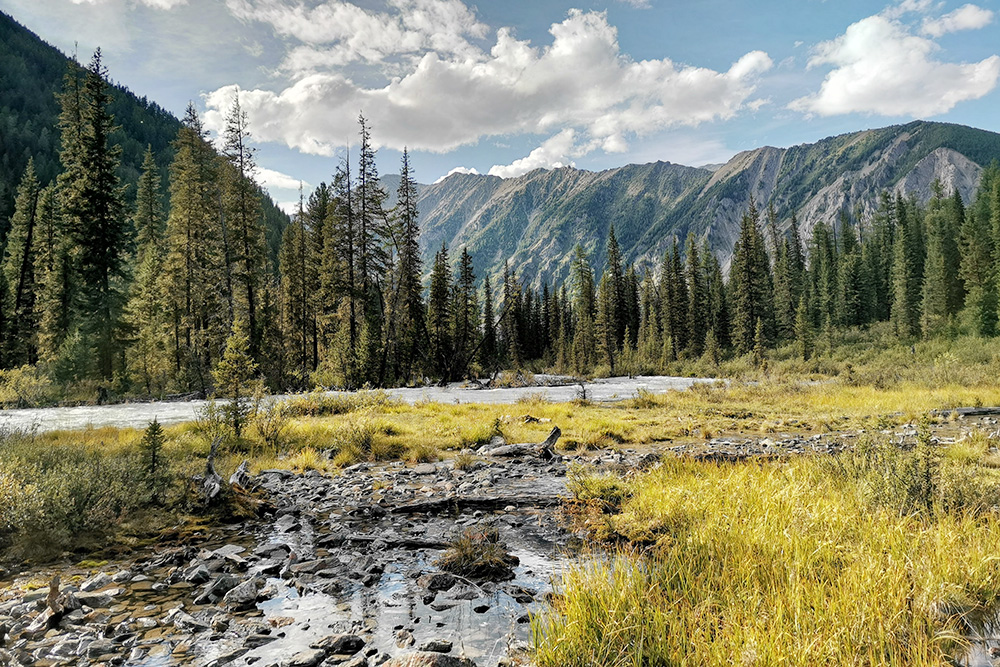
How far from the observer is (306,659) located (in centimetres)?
370

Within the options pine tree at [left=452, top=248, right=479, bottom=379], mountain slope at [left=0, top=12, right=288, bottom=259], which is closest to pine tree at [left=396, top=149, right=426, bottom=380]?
pine tree at [left=452, top=248, right=479, bottom=379]

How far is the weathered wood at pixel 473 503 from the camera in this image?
7.97 m

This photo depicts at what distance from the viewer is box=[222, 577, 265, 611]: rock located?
15.5ft

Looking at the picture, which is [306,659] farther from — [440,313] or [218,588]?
[440,313]

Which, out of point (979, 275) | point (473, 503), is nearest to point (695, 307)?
point (979, 275)

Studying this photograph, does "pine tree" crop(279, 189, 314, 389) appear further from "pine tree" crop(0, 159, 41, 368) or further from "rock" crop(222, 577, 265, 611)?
"rock" crop(222, 577, 265, 611)

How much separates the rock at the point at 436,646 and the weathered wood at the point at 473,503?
4.06 metres

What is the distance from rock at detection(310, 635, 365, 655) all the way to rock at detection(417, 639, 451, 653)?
54 cm

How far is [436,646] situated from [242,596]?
2328mm

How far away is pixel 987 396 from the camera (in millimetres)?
20406

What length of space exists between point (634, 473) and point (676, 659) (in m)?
6.08

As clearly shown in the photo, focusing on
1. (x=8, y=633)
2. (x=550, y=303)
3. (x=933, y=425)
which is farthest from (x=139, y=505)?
(x=550, y=303)

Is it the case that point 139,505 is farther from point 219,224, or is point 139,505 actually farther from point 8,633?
point 219,224

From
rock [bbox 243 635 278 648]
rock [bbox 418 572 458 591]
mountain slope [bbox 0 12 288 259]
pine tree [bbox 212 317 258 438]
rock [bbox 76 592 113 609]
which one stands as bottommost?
rock [bbox 418 572 458 591]
